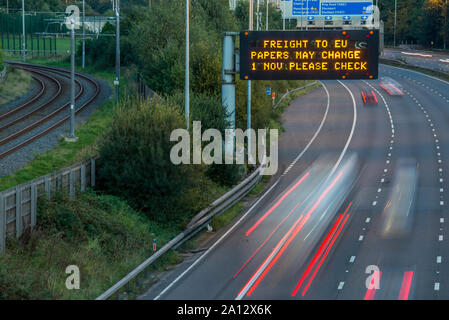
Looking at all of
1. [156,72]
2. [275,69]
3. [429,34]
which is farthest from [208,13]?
[429,34]

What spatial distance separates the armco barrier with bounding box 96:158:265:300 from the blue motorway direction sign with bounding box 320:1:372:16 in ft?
149

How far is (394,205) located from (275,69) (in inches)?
329

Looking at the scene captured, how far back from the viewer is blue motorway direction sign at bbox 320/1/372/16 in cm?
8269

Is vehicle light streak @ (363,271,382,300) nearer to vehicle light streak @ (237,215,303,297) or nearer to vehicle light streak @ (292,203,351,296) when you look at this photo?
vehicle light streak @ (292,203,351,296)

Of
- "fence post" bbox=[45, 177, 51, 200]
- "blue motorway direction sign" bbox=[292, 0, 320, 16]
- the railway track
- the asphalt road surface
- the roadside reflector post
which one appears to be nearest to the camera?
the asphalt road surface

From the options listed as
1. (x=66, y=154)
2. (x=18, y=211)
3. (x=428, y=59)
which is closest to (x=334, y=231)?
(x=18, y=211)

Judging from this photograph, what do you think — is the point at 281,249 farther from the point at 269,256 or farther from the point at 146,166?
the point at 146,166

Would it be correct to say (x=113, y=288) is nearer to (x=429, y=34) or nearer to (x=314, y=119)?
(x=314, y=119)

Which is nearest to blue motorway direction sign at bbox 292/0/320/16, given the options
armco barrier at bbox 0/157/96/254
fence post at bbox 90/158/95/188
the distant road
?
the distant road

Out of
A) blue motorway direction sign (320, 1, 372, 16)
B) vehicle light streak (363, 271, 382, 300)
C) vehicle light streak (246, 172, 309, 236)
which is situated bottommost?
vehicle light streak (363, 271, 382, 300)

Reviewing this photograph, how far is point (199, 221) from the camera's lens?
28.9 meters

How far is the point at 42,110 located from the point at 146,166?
2273 cm

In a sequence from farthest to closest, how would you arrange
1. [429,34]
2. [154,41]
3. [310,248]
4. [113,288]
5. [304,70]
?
1. [429,34]
2. [154,41]
3. [304,70]
4. [310,248]
5. [113,288]
